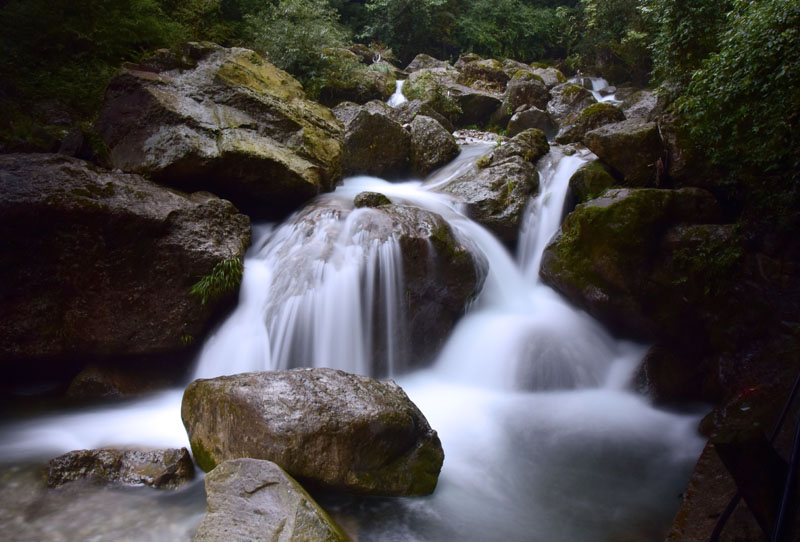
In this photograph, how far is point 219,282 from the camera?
18.1 feet

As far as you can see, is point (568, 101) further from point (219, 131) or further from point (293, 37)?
point (219, 131)

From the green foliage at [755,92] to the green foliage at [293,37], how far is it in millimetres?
9908

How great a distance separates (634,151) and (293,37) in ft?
30.9

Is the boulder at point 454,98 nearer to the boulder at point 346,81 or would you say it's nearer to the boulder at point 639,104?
the boulder at point 346,81

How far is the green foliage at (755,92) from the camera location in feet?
13.6

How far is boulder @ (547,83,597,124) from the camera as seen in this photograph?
13391mm

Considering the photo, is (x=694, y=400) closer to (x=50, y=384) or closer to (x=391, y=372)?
(x=391, y=372)

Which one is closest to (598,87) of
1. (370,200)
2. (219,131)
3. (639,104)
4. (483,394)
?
(639,104)

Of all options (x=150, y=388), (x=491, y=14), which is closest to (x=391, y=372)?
(x=150, y=388)

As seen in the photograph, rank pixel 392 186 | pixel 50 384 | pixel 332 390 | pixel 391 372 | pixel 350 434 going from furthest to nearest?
pixel 392 186 < pixel 391 372 < pixel 50 384 < pixel 332 390 < pixel 350 434

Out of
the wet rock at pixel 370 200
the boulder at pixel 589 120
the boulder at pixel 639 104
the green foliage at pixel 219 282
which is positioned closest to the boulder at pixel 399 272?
the wet rock at pixel 370 200

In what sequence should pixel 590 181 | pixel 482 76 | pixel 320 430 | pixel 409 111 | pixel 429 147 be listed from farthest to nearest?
1. pixel 482 76
2. pixel 409 111
3. pixel 429 147
4. pixel 590 181
5. pixel 320 430

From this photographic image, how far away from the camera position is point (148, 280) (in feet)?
16.9

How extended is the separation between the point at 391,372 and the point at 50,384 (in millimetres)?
4106
